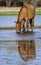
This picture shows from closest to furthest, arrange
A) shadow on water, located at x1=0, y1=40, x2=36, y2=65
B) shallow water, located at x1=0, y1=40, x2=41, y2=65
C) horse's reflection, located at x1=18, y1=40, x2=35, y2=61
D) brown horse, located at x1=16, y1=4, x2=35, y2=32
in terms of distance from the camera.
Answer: shallow water, located at x1=0, y1=40, x2=41, y2=65 < shadow on water, located at x1=0, y1=40, x2=36, y2=65 < horse's reflection, located at x1=18, y1=40, x2=35, y2=61 < brown horse, located at x1=16, y1=4, x2=35, y2=32

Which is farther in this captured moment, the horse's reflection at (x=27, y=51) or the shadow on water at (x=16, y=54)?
the horse's reflection at (x=27, y=51)

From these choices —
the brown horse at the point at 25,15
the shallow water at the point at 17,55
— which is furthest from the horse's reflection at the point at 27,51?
the brown horse at the point at 25,15

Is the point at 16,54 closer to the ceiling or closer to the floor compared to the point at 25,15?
closer to the ceiling

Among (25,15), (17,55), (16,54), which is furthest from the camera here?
(25,15)

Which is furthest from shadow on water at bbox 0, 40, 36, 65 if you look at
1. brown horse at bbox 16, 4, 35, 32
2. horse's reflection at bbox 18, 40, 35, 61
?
brown horse at bbox 16, 4, 35, 32

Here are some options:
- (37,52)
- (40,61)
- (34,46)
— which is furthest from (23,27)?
(40,61)

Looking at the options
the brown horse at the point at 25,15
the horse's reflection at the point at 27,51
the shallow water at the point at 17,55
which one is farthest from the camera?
the brown horse at the point at 25,15

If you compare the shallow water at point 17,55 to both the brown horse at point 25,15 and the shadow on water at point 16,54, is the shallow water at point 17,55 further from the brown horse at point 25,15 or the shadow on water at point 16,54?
the brown horse at point 25,15

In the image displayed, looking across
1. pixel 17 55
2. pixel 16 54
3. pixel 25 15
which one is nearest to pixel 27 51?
pixel 16 54

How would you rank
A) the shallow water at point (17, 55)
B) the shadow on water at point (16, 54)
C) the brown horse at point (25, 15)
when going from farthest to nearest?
the brown horse at point (25, 15), the shadow on water at point (16, 54), the shallow water at point (17, 55)

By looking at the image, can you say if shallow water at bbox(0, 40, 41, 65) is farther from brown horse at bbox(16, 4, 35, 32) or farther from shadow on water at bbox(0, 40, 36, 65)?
brown horse at bbox(16, 4, 35, 32)

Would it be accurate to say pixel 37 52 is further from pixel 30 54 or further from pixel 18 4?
pixel 18 4

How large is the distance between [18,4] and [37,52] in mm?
31703

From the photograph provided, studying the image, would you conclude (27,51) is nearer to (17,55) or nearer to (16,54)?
(16,54)
